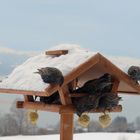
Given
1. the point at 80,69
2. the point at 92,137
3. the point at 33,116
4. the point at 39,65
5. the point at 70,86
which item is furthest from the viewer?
the point at 92,137

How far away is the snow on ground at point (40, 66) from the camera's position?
2.95 meters

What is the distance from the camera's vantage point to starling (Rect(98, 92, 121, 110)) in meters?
3.14

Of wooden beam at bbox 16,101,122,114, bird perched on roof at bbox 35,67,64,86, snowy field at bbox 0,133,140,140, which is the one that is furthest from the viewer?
snowy field at bbox 0,133,140,140

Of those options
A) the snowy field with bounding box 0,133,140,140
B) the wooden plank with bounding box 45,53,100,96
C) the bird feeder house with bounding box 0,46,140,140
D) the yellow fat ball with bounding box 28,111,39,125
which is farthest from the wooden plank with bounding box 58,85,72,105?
the snowy field with bounding box 0,133,140,140

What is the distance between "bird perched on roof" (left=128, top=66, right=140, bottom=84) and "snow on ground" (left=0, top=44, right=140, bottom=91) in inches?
3.0

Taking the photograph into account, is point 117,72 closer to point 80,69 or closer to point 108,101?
point 108,101

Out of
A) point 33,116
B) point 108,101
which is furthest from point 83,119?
point 33,116

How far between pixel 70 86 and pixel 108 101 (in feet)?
0.98

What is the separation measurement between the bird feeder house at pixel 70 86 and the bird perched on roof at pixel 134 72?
3 cm

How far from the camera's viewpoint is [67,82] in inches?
114

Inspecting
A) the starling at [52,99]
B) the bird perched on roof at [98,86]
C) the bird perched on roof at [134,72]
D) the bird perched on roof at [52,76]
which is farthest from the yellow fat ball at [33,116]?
the bird perched on roof at [134,72]

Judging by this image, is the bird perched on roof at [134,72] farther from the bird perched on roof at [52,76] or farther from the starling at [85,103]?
the bird perched on roof at [52,76]

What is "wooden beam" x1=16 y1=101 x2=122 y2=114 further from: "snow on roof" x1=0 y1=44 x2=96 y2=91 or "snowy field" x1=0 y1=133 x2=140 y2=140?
"snowy field" x1=0 y1=133 x2=140 y2=140

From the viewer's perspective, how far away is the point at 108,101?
314cm
